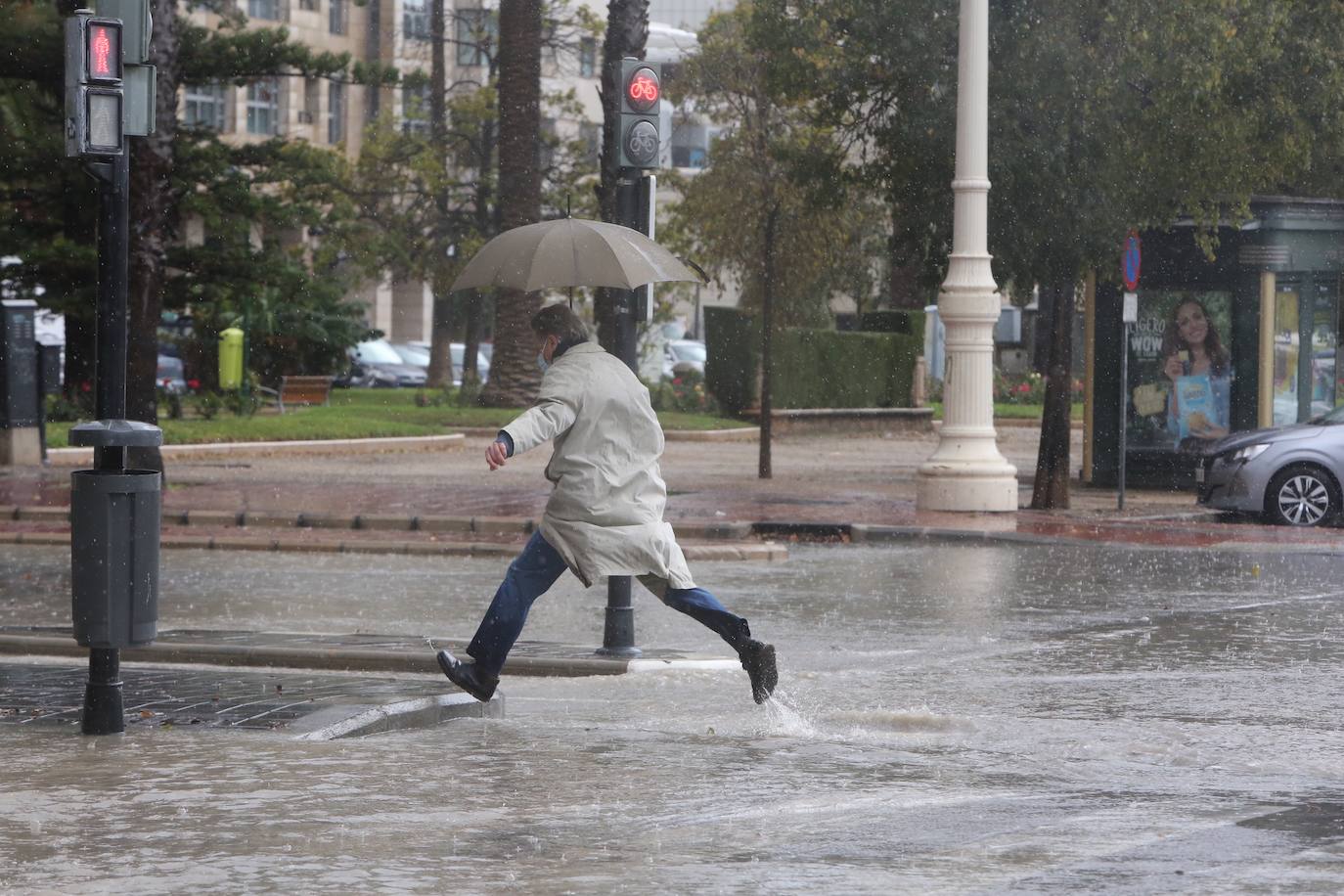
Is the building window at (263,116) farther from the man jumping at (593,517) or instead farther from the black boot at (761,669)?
the black boot at (761,669)

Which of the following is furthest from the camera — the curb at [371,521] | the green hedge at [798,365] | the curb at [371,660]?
the green hedge at [798,365]

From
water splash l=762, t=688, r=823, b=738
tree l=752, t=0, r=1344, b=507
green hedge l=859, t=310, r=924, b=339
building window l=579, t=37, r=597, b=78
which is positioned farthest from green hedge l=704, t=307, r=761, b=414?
water splash l=762, t=688, r=823, b=738

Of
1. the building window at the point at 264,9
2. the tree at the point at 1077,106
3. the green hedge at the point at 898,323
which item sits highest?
the building window at the point at 264,9

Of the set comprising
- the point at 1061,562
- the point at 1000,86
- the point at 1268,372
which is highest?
the point at 1000,86

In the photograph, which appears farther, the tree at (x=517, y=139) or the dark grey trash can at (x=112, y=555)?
the tree at (x=517, y=139)

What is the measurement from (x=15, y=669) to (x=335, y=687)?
5.61 ft

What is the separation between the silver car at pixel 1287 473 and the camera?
20078 mm

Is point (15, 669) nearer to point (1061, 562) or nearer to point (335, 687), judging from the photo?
point (335, 687)

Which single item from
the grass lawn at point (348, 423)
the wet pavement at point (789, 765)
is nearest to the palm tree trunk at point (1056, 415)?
the wet pavement at point (789, 765)

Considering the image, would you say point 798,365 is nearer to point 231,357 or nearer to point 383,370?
point 231,357

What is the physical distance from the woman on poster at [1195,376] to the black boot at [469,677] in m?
16.1

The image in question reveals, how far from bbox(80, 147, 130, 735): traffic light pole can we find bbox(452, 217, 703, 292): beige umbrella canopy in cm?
197

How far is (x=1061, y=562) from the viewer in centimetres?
1638

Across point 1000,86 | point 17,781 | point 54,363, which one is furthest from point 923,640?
point 54,363
